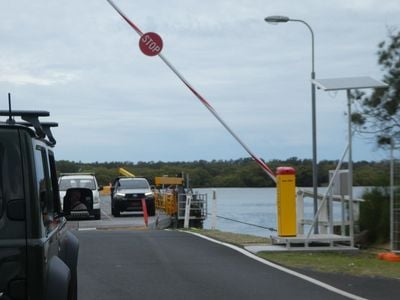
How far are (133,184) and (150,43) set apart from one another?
1520 centimetres

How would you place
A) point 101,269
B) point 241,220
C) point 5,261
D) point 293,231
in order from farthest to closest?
1. point 241,220
2. point 293,231
3. point 101,269
4. point 5,261

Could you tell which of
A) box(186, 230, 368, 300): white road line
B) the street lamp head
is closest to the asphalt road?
box(186, 230, 368, 300): white road line

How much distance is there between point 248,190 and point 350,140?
10.3m

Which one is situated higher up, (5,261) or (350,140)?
(350,140)

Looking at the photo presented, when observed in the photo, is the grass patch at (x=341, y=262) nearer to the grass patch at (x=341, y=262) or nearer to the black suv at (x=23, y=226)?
the grass patch at (x=341, y=262)

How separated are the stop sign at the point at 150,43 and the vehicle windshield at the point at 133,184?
14681 millimetres

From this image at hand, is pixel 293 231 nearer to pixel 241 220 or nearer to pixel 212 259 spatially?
pixel 212 259

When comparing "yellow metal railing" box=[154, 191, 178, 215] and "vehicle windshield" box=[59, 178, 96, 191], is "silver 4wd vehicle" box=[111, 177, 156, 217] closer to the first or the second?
"yellow metal railing" box=[154, 191, 178, 215]

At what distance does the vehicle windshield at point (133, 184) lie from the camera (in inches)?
1239

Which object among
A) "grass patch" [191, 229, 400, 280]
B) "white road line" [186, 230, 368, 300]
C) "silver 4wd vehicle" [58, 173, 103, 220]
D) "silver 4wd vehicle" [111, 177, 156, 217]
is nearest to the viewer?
"white road line" [186, 230, 368, 300]

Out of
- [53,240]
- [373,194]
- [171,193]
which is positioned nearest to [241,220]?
[171,193]

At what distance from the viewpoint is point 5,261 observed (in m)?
3.92

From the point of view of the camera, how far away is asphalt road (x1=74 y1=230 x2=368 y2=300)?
8953mm

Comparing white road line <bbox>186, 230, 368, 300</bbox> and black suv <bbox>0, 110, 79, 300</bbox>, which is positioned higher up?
black suv <bbox>0, 110, 79, 300</bbox>
